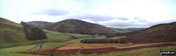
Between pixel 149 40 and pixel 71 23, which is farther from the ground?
pixel 71 23

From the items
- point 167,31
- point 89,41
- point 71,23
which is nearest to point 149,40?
point 167,31

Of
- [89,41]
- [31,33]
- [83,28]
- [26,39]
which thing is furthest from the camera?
[83,28]

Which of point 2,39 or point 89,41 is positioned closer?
point 2,39

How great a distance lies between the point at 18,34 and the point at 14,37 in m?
4.44

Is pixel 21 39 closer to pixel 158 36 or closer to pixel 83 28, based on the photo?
pixel 158 36

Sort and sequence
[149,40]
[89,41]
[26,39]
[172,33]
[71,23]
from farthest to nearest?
1. [71,23]
2. [26,39]
3. [89,41]
4. [149,40]
5. [172,33]

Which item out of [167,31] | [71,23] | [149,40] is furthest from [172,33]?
[71,23]

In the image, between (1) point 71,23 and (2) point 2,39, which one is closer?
(2) point 2,39

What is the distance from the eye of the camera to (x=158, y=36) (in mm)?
40906

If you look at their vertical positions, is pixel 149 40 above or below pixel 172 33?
below

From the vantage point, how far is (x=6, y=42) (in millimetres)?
49938

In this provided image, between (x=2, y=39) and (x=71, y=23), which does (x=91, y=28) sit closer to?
(x=71, y=23)

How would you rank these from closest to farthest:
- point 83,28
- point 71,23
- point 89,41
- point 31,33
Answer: point 89,41, point 31,33, point 83,28, point 71,23

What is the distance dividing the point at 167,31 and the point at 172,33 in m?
3.08
